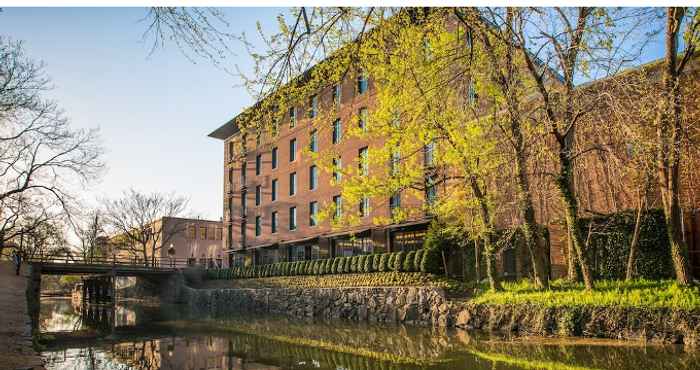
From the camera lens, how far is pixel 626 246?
16453 millimetres

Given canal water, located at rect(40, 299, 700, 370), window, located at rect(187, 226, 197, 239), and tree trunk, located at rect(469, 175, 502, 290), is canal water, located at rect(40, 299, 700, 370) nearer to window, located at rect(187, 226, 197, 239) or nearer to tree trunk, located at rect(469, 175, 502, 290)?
tree trunk, located at rect(469, 175, 502, 290)

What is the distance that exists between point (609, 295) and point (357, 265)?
13825 millimetres

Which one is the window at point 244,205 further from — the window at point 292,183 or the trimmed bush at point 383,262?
the trimmed bush at point 383,262

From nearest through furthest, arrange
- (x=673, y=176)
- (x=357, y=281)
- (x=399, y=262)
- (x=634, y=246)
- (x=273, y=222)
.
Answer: (x=673, y=176) → (x=634, y=246) → (x=399, y=262) → (x=357, y=281) → (x=273, y=222)

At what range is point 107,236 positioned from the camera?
51.3 metres

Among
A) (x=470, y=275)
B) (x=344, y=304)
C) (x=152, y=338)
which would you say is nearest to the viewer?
(x=152, y=338)

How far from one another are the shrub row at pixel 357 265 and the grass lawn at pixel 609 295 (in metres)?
4.91

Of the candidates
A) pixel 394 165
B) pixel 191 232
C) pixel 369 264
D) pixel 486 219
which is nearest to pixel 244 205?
pixel 369 264

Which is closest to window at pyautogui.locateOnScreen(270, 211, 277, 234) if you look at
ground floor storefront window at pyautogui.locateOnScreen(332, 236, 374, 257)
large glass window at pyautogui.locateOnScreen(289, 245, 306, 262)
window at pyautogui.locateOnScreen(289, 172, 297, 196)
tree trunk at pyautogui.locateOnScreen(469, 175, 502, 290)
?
large glass window at pyautogui.locateOnScreen(289, 245, 306, 262)

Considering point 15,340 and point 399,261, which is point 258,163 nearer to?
point 399,261

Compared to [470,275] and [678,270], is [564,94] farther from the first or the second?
[470,275]

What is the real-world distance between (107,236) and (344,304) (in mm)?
37154

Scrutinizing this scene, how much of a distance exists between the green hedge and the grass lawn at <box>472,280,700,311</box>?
2.05 metres

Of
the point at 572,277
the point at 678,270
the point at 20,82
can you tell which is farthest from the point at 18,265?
the point at 678,270
